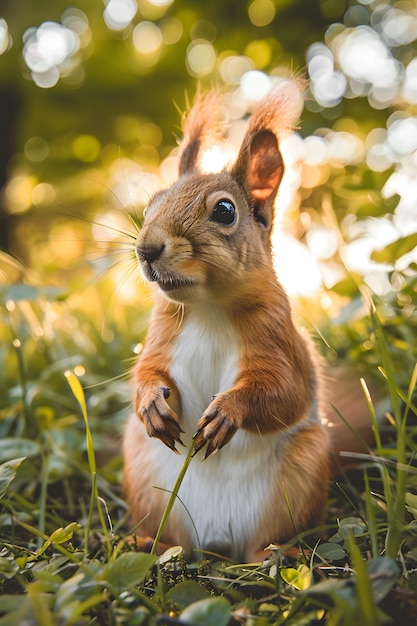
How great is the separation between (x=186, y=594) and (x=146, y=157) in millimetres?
3736

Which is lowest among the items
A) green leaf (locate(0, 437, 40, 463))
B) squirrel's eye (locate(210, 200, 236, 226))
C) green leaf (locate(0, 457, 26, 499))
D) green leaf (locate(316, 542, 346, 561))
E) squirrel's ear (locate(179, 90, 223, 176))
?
green leaf (locate(316, 542, 346, 561))

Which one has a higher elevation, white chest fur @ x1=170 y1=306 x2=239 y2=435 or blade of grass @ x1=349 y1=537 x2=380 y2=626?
white chest fur @ x1=170 y1=306 x2=239 y2=435

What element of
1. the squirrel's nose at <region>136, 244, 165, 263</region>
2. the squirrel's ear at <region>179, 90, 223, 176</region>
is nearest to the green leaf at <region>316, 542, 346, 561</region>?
the squirrel's nose at <region>136, 244, 165, 263</region>

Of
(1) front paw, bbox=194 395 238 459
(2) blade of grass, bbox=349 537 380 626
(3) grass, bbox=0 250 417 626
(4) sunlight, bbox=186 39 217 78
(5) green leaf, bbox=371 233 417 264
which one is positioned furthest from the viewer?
(4) sunlight, bbox=186 39 217 78

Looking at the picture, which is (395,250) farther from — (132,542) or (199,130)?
(132,542)

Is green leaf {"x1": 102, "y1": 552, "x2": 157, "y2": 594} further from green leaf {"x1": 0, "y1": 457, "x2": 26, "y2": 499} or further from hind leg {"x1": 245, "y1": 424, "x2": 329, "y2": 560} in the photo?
hind leg {"x1": 245, "y1": 424, "x2": 329, "y2": 560}

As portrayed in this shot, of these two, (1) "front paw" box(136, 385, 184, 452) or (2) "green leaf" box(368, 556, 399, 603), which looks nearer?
(2) "green leaf" box(368, 556, 399, 603)

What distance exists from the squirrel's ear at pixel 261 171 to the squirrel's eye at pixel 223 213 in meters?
0.12

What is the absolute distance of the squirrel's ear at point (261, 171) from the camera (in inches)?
51.6

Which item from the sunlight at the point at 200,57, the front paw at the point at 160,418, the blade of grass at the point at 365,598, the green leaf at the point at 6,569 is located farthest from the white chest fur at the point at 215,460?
the sunlight at the point at 200,57

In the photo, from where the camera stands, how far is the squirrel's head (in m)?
1.11

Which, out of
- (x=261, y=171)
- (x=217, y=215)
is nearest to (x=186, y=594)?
(x=217, y=215)

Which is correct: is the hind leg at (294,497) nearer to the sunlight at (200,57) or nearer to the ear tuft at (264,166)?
the ear tuft at (264,166)

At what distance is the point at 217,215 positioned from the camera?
47.0 inches
